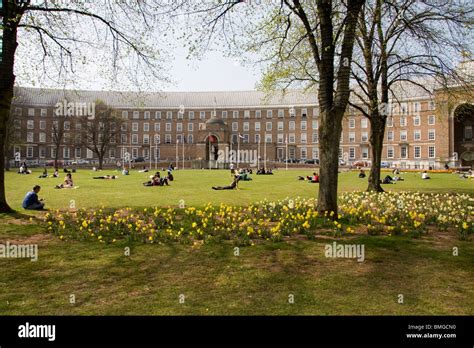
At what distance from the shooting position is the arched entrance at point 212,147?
Result: 98.6m

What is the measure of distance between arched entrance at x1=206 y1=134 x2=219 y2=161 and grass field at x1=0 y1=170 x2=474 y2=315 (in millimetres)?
89254

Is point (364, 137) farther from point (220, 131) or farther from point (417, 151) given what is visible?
point (220, 131)

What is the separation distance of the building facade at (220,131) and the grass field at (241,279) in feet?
245

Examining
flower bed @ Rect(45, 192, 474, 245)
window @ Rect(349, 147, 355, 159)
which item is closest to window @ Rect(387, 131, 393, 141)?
window @ Rect(349, 147, 355, 159)

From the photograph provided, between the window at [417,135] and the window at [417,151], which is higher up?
the window at [417,135]

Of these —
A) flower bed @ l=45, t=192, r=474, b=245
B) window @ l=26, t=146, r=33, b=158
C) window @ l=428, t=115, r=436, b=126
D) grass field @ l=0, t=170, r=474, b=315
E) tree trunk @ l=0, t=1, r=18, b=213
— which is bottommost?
grass field @ l=0, t=170, r=474, b=315

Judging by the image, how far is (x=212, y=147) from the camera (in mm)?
100125

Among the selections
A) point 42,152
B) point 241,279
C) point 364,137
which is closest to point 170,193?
point 241,279

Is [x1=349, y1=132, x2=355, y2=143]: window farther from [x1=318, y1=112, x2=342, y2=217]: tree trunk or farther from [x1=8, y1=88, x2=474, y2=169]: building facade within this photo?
[x1=318, y1=112, x2=342, y2=217]: tree trunk

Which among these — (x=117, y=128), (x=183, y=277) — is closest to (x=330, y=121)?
(x=183, y=277)

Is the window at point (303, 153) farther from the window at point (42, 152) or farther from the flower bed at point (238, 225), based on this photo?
the flower bed at point (238, 225)

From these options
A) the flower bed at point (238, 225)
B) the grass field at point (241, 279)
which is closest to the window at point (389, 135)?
the flower bed at point (238, 225)

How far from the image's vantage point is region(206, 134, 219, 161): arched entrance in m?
98.6
